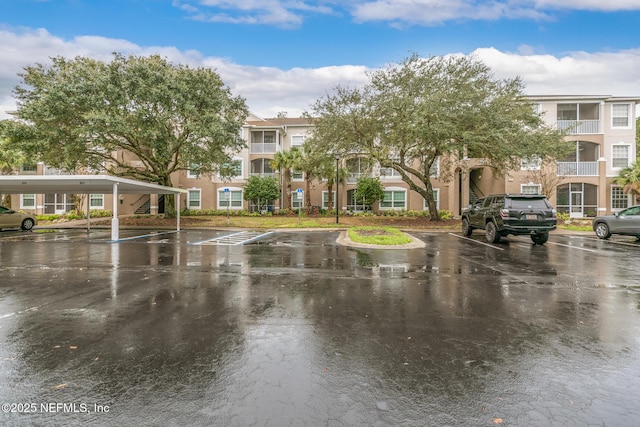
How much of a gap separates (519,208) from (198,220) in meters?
23.0

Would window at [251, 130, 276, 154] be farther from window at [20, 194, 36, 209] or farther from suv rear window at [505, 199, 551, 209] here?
suv rear window at [505, 199, 551, 209]

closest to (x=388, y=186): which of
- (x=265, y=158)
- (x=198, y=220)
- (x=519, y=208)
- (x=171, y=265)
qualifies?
(x=265, y=158)

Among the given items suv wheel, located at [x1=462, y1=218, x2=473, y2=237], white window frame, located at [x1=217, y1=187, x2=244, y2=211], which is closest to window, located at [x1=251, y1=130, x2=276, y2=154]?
white window frame, located at [x1=217, y1=187, x2=244, y2=211]

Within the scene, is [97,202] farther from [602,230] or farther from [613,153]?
[613,153]

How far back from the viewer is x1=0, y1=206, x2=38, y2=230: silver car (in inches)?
790

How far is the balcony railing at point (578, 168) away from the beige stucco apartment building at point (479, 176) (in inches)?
2.6

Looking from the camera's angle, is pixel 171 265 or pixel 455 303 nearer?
pixel 455 303

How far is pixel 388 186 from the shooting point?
34.9 metres

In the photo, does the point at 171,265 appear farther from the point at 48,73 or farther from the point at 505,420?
the point at 48,73

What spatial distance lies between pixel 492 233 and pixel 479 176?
926 inches

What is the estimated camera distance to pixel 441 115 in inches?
799

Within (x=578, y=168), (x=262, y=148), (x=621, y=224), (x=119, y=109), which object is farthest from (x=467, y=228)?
(x=262, y=148)

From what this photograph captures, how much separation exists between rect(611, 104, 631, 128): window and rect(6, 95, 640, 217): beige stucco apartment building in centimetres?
6

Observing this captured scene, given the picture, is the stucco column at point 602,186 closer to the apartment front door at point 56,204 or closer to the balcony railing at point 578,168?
the balcony railing at point 578,168
